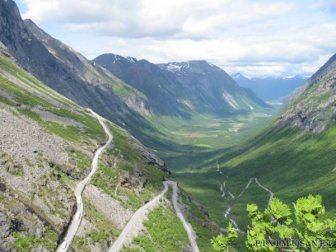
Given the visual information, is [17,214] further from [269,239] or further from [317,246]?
[317,246]

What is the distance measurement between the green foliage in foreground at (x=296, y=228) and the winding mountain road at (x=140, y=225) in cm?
5177

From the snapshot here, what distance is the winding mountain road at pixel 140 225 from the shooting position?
89881mm

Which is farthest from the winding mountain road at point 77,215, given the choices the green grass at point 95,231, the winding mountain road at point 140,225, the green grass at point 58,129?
the green grass at point 58,129

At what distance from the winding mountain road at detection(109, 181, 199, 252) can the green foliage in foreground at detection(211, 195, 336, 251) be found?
51.8 m

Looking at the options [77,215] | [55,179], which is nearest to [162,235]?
[77,215]

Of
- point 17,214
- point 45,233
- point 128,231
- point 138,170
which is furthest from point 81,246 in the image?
point 138,170

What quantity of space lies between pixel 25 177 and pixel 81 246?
20512 millimetres

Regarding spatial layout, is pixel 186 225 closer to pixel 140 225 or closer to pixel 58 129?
pixel 140 225

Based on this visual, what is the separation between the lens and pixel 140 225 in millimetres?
103938

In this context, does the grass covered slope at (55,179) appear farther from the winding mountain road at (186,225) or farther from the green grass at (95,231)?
the winding mountain road at (186,225)

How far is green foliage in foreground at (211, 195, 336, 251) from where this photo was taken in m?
32.9

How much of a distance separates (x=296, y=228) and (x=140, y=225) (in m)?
72.0

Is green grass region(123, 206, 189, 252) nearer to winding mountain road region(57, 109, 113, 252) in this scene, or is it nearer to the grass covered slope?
the grass covered slope

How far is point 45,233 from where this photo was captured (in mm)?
73125
